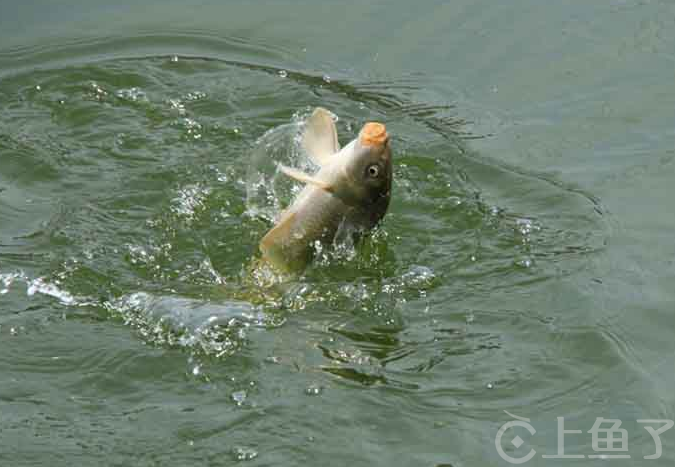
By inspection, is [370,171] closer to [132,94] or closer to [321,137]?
[321,137]

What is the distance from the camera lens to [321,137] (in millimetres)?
4934

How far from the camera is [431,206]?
19.5ft

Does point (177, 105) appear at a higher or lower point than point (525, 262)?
higher

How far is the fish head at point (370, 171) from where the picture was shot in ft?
15.2

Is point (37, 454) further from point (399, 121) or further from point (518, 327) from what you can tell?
point (399, 121)

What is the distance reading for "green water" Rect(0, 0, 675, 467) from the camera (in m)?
4.32

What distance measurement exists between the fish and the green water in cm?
16

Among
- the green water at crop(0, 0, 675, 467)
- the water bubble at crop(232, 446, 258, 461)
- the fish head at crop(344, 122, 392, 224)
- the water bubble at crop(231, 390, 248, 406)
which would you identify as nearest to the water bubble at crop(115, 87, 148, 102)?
the green water at crop(0, 0, 675, 467)

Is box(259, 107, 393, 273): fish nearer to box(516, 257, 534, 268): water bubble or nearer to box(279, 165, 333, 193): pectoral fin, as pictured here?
box(279, 165, 333, 193): pectoral fin

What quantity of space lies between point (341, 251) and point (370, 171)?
0.43 m

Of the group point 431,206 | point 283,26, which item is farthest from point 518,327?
point 283,26

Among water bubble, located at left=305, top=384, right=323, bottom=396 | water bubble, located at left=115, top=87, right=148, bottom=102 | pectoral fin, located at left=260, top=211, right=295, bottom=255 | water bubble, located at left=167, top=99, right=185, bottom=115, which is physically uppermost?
water bubble, located at left=115, top=87, right=148, bottom=102

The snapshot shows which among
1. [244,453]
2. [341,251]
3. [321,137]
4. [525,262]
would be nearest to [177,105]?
[321,137]

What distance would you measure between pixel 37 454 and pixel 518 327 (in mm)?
1941
